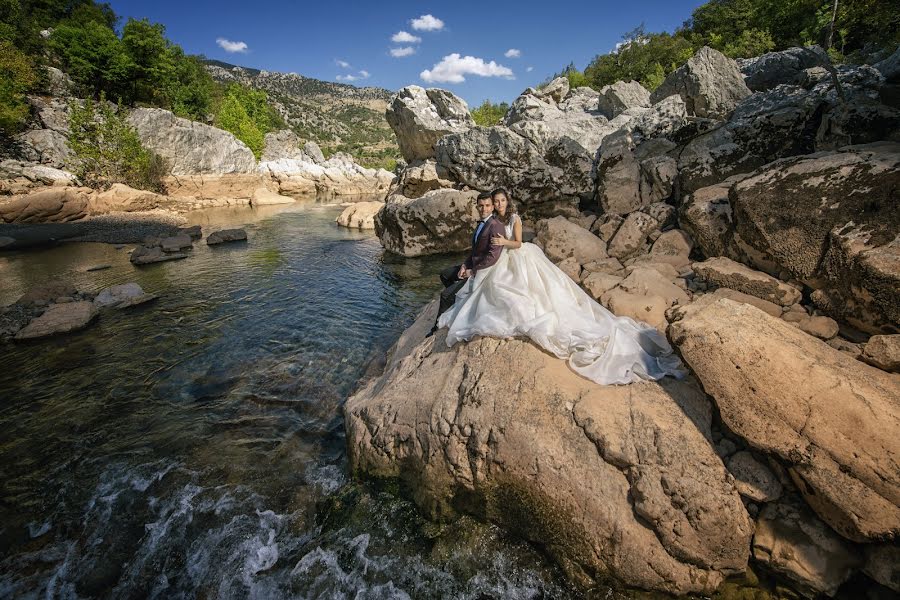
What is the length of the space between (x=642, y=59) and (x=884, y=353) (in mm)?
40283

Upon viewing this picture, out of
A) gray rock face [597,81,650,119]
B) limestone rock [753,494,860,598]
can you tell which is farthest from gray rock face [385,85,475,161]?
limestone rock [753,494,860,598]

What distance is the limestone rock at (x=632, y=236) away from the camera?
29.2 ft

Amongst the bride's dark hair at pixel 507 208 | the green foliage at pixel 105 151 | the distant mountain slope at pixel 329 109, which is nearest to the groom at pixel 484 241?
the bride's dark hair at pixel 507 208

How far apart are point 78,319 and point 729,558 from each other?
14622 mm

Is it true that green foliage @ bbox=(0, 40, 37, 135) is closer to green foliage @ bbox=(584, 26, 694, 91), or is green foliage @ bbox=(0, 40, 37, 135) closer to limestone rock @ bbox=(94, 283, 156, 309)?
limestone rock @ bbox=(94, 283, 156, 309)

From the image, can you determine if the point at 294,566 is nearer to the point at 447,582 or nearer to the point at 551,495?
the point at 447,582

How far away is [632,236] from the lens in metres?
9.01

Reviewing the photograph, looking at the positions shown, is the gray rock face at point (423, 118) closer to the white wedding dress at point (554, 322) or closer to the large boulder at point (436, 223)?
the large boulder at point (436, 223)

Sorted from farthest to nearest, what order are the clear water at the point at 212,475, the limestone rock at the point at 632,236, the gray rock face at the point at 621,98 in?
1. the gray rock face at the point at 621,98
2. the limestone rock at the point at 632,236
3. the clear water at the point at 212,475

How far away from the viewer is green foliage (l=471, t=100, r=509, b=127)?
44094 mm

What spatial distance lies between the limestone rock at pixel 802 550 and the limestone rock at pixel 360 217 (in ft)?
78.1

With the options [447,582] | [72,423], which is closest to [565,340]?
[447,582]

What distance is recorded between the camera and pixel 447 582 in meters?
3.78

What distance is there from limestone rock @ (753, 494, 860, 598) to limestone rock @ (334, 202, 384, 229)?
78.1 feet
